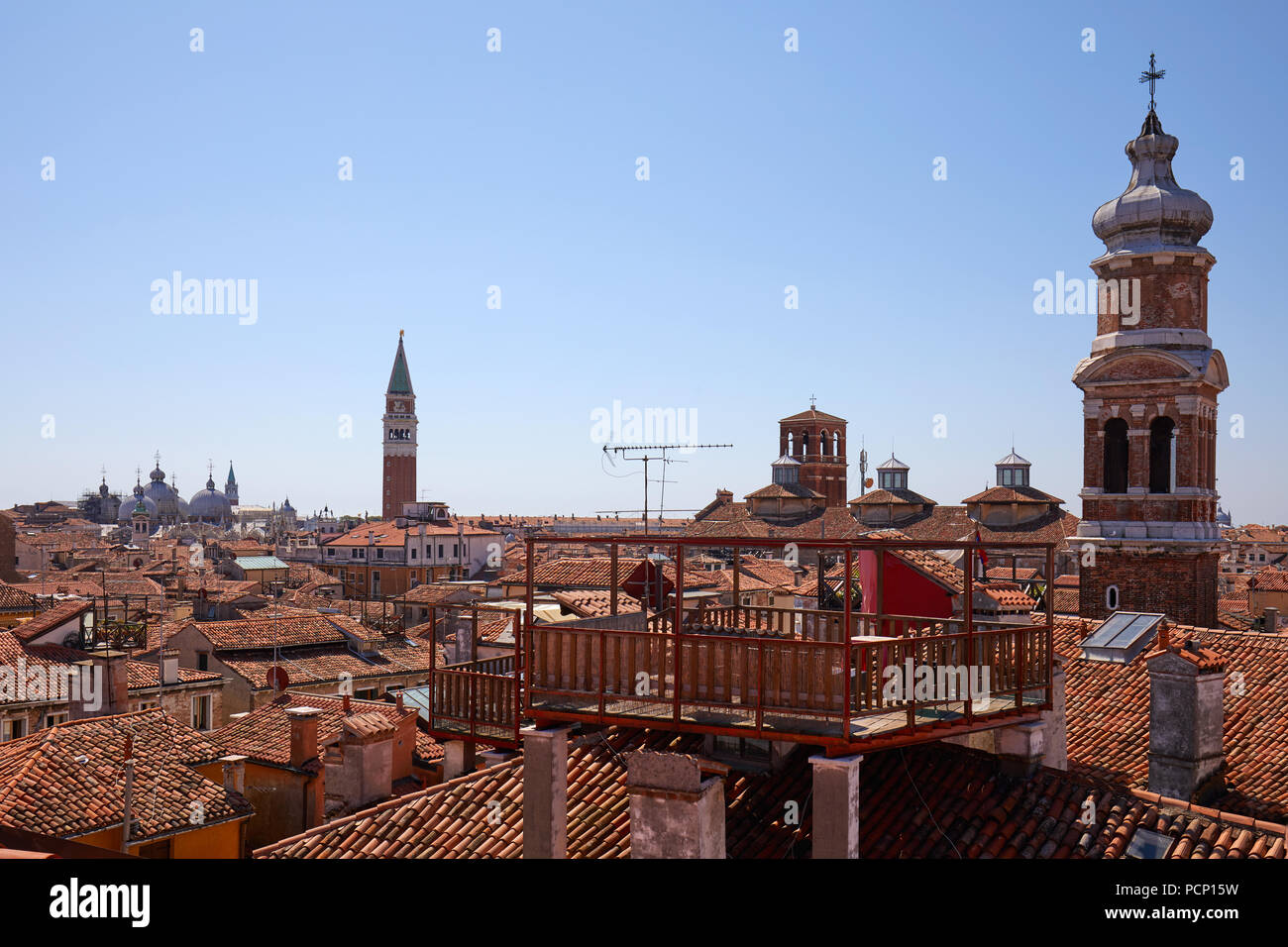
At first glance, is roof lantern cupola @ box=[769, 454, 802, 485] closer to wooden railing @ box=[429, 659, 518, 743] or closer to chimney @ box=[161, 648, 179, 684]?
chimney @ box=[161, 648, 179, 684]

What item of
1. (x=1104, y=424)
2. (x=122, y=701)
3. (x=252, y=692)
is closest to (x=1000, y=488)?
(x=1104, y=424)

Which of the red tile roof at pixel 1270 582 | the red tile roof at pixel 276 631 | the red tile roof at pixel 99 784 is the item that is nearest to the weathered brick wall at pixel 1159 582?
the red tile roof at pixel 99 784

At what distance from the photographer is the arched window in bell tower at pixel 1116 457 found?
2661cm

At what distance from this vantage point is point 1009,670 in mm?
9141

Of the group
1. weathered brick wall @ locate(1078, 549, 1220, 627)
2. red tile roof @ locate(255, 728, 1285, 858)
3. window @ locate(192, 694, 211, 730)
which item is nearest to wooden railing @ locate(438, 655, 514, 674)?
red tile roof @ locate(255, 728, 1285, 858)

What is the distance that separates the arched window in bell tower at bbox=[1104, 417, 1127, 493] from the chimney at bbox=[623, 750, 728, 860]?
22.8 metres

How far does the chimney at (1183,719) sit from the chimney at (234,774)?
1366 cm

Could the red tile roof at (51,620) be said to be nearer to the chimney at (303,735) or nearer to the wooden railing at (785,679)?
the chimney at (303,735)

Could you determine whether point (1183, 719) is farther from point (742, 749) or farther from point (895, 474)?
point (895, 474)

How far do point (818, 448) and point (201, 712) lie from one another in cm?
6656

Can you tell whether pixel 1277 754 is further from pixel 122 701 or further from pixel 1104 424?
pixel 122 701

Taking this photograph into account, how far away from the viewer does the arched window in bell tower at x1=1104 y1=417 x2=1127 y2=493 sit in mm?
26609
